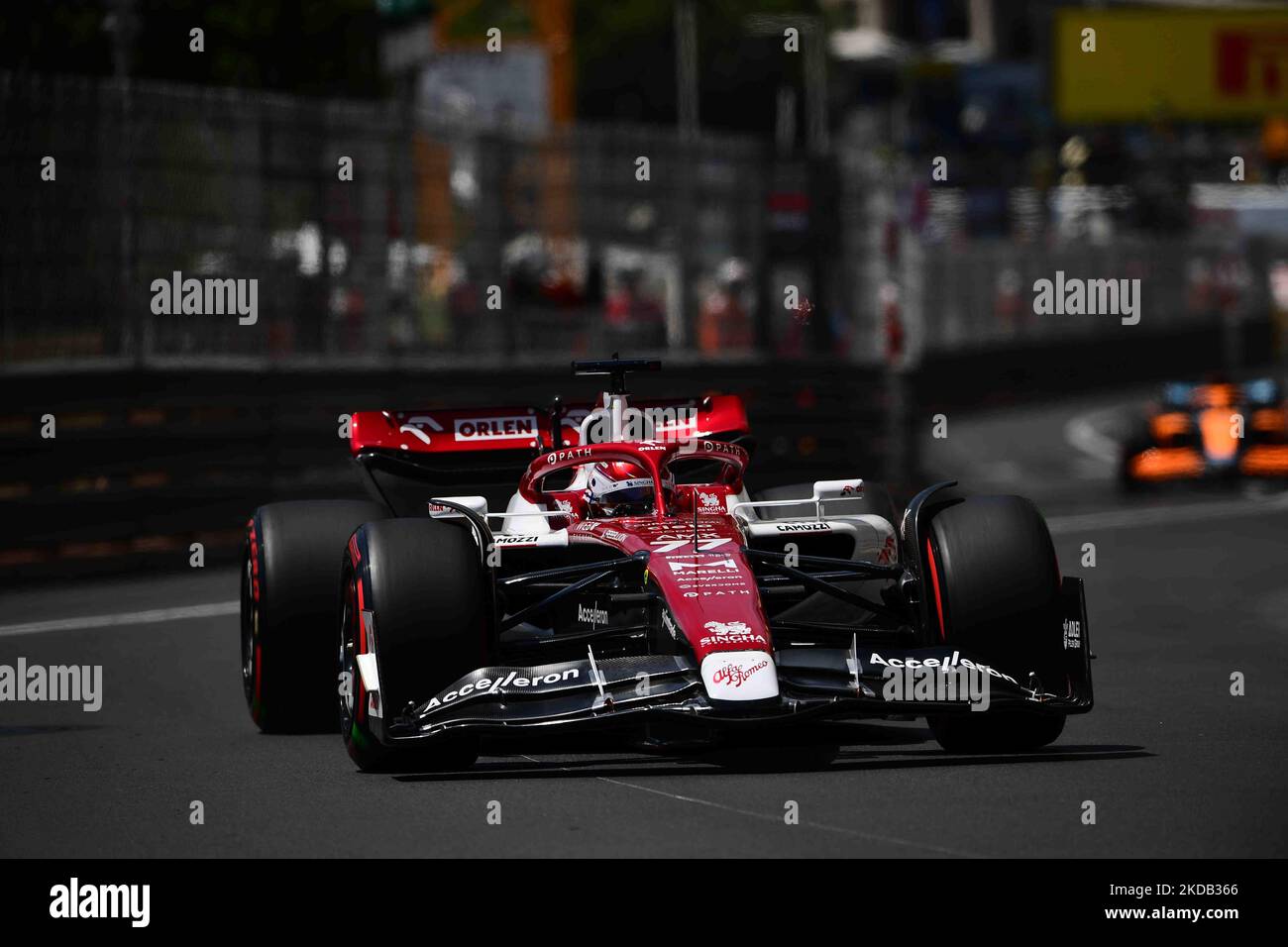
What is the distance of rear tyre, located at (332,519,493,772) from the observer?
856 centimetres

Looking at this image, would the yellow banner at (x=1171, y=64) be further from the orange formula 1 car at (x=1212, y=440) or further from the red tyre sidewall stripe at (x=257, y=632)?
the red tyre sidewall stripe at (x=257, y=632)

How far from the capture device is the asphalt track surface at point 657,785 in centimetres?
738

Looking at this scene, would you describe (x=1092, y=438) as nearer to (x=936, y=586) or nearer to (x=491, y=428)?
(x=491, y=428)

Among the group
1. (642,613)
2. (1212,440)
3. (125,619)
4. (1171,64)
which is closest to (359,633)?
(642,613)

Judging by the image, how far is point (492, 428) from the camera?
1125 centimetres

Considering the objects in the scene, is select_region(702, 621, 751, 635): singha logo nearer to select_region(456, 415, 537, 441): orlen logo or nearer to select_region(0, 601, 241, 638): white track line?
select_region(456, 415, 537, 441): orlen logo

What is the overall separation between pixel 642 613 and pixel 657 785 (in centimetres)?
152

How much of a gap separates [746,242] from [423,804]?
1534cm

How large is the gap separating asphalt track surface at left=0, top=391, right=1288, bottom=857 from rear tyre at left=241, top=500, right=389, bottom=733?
0.62ft

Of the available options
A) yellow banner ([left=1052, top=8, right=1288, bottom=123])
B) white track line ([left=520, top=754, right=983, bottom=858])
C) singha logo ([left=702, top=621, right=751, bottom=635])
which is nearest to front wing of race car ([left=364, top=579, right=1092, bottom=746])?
singha logo ([left=702, top=621, right=751, bottom=635])

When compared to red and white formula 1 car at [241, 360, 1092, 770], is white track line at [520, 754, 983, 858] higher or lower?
lower

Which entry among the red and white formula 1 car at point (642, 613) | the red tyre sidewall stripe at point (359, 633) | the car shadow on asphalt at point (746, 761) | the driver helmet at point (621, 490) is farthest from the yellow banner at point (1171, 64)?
the red tyre sidewall stripe at point (359, 633)

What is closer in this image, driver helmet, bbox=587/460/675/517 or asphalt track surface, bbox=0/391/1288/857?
asphalt track surface, bbox=0/391/1288/857

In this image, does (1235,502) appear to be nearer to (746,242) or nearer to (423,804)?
(746,242)
